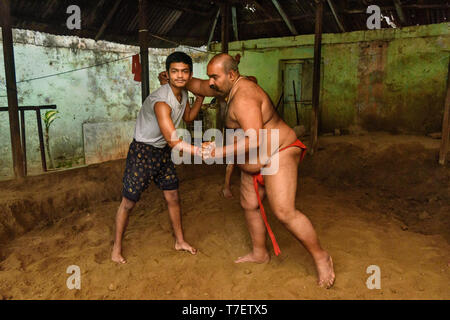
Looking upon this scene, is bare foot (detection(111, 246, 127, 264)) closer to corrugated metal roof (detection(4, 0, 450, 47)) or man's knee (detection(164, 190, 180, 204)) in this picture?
man's knee (detection(164, 190, 180, 204))

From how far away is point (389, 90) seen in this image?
862 centimetres

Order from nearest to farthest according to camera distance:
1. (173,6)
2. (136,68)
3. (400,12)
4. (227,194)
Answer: (227,194), (136,68), (173,6), (400,12)

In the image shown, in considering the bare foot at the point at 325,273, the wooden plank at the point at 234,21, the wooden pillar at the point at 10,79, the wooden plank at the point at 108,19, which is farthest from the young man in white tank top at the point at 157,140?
the wooden plank at the point at 234,21

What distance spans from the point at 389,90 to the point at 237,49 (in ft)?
14.8

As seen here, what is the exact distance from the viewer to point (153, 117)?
2.99 m

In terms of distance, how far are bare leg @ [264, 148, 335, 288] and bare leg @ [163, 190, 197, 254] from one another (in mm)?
1008

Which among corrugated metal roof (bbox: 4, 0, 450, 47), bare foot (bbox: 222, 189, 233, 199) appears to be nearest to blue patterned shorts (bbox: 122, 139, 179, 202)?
bare foot (bbox: 222, 189, 233, 199)

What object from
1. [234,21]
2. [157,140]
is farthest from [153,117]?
[234,21]

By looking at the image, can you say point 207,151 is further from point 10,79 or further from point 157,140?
point 10,79

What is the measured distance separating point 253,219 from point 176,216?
0.80 meters

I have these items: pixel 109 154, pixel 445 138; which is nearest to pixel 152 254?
pixel 445 138

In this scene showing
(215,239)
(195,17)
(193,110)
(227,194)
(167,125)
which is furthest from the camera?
(195,17)

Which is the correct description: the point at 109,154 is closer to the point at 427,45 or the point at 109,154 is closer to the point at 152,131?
the point at 152,131

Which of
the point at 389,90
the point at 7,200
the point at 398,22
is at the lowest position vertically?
the point at 7,200
